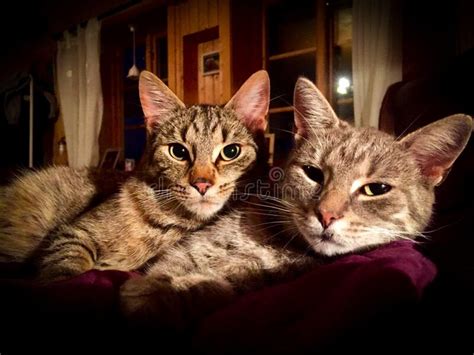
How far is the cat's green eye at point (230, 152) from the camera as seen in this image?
1.12 metres

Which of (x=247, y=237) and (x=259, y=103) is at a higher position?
(x=259, y=103)

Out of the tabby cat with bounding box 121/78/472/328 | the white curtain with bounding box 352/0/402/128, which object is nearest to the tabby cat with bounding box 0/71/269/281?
the tabby cat with bounding box 121/78/472/328

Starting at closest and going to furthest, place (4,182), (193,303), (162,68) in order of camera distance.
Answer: (193,303), (4,182), (162,68)

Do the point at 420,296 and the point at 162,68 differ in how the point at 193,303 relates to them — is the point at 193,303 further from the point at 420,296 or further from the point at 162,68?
the point at 162,68

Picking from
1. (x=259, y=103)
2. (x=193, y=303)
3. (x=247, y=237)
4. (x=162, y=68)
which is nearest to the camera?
(x=193, y=303)

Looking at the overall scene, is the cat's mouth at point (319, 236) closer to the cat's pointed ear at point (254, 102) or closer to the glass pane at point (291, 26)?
the cat's pointed ear at point (254, 102)

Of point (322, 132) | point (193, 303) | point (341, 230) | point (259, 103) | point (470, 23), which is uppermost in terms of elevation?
point (470, 23)

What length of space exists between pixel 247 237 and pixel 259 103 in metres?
0.52

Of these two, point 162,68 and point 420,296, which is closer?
point 420,296

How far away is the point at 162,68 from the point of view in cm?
244

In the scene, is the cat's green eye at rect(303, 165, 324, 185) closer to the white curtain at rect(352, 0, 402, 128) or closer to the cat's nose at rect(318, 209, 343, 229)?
the cat's nose at rect(318, 209, 343, 229)

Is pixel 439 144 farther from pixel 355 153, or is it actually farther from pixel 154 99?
pixel 154 99

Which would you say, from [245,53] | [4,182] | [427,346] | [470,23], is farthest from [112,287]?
[470,23]

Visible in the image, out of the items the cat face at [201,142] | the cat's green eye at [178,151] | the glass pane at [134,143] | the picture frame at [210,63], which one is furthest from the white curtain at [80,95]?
the cat's green eye at [178,151]
